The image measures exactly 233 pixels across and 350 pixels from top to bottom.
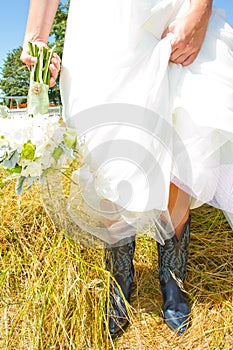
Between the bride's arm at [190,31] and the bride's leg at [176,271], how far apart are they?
441 mm

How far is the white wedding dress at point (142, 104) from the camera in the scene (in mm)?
1162

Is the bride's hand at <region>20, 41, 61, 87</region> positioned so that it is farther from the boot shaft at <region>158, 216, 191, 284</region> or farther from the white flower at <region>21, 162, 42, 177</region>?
the boot shaft at <region>158, 216, 191, 284</region>

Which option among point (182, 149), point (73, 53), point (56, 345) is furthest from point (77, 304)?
point (73, 53)

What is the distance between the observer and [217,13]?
4.39 ft

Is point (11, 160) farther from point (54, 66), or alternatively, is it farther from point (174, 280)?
point (174, 280)

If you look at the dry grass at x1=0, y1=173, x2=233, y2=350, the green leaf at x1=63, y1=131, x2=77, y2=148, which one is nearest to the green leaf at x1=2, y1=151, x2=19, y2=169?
the green leaf at x1=63, y1=131, x2=77, y2=148

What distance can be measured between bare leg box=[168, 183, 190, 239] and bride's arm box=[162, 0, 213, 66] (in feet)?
→ 1.27

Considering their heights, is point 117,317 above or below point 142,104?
below

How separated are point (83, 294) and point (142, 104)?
66cm

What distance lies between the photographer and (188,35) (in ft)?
3.91

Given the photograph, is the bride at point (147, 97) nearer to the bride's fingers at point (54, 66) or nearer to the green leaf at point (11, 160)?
the bride's fingers at point (54, 66)

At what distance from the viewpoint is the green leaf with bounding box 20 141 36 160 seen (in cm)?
112

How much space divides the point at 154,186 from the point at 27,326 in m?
0.64

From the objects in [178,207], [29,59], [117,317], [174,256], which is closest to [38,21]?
[29,59]
